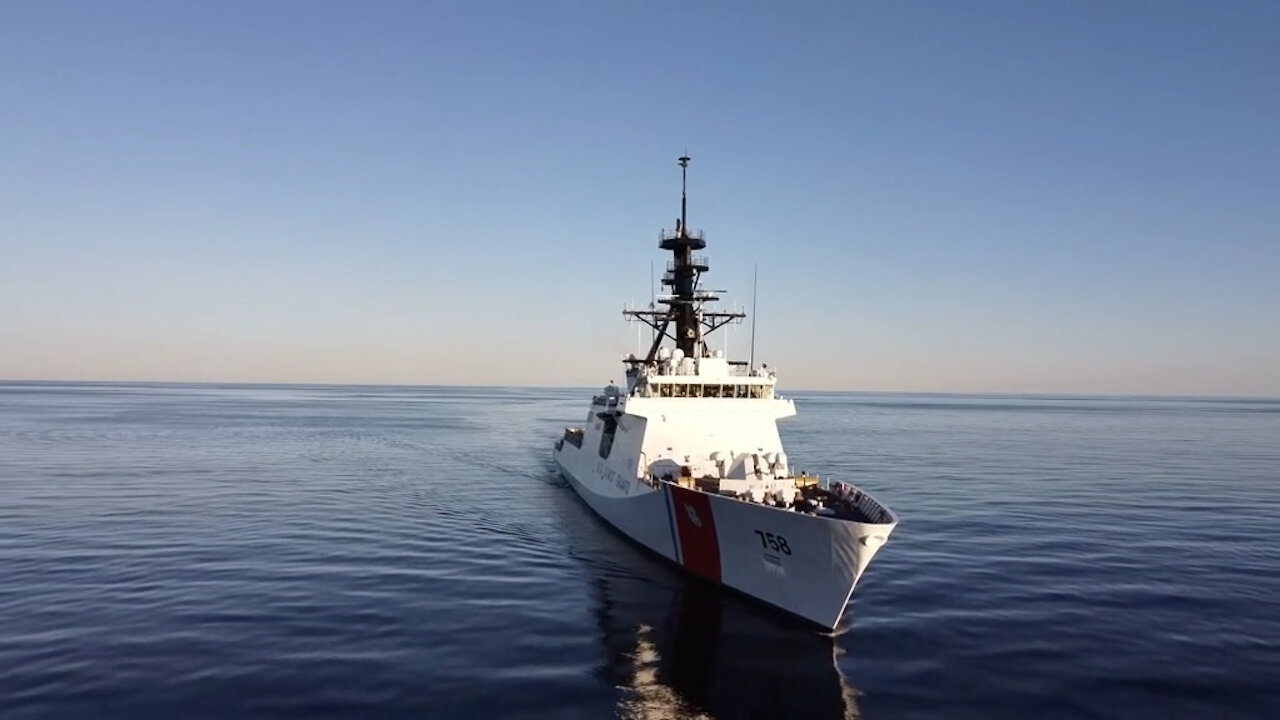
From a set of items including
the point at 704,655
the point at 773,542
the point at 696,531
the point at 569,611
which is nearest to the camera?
the point at 704,655

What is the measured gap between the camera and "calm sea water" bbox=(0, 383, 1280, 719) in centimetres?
1162

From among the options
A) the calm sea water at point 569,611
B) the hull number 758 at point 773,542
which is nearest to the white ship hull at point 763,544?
the hull number 758 at point 773,542

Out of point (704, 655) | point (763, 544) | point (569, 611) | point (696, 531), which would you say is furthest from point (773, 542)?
point (569, 611)

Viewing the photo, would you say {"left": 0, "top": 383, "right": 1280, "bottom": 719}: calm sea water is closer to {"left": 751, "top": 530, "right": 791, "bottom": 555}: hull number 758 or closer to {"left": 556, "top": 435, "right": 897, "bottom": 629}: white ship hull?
{"left": 556, "top": 435, "right": 897, "bottom": 629}: white ship hull

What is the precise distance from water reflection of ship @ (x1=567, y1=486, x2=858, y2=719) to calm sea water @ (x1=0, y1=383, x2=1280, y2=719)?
69 mm

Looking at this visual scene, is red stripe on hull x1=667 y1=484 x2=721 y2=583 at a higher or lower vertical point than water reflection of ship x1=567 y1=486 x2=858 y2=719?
higher

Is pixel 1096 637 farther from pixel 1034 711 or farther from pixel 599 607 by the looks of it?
pixel 599 607

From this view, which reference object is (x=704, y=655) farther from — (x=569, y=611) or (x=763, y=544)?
(x=569, y=611)

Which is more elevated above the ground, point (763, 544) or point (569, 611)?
point (763, 544)

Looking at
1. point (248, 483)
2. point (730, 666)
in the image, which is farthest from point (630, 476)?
point (248, 483)

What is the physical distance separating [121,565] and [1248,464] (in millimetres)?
59428

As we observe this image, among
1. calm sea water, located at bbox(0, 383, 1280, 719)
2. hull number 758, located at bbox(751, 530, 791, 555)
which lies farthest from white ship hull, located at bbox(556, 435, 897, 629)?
calm sea water, located at bbox(0, 383, 1280, 719)

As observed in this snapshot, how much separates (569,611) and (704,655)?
12.3ft

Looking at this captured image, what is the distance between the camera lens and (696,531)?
17844 millimetres
